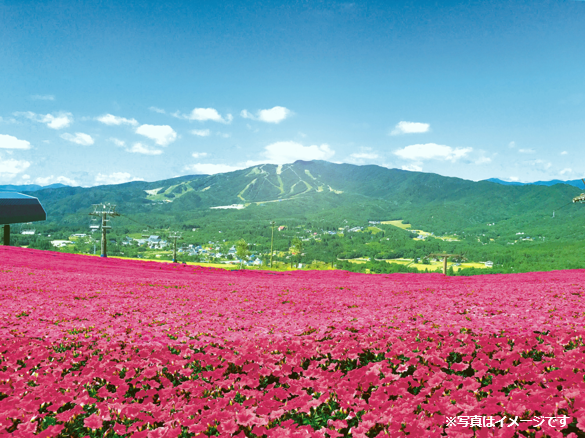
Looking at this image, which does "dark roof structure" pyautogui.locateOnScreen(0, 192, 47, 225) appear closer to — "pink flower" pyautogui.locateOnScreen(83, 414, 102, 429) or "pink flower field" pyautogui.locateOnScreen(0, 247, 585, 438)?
"pink flower field" pyautogui.locateOnScreen(0, 247, 585, 438)

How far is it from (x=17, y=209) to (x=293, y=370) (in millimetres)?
45732

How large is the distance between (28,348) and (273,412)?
5.66 meters

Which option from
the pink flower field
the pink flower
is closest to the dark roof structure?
the pink flower field

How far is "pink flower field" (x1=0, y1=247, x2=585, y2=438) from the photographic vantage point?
417cm

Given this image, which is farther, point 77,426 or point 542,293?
point 542,293

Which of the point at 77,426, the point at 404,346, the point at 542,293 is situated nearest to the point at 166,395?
the point at 77,426

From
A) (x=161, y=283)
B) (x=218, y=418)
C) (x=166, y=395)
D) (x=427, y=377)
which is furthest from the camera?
(x=161, y=283)

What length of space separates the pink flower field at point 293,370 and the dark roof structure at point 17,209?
3455cm

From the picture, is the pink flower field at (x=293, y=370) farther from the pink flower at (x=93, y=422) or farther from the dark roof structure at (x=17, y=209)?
the dark roof structure at (x=17, y=209)

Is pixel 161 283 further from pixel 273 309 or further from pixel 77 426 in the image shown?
pixel 77 426

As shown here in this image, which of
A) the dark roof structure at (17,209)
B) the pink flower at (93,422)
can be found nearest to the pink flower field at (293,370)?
the pink flower at (93,422)

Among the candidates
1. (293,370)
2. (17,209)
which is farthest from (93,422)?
(17,209)

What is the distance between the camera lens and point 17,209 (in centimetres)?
3847

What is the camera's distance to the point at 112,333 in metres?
8.11
